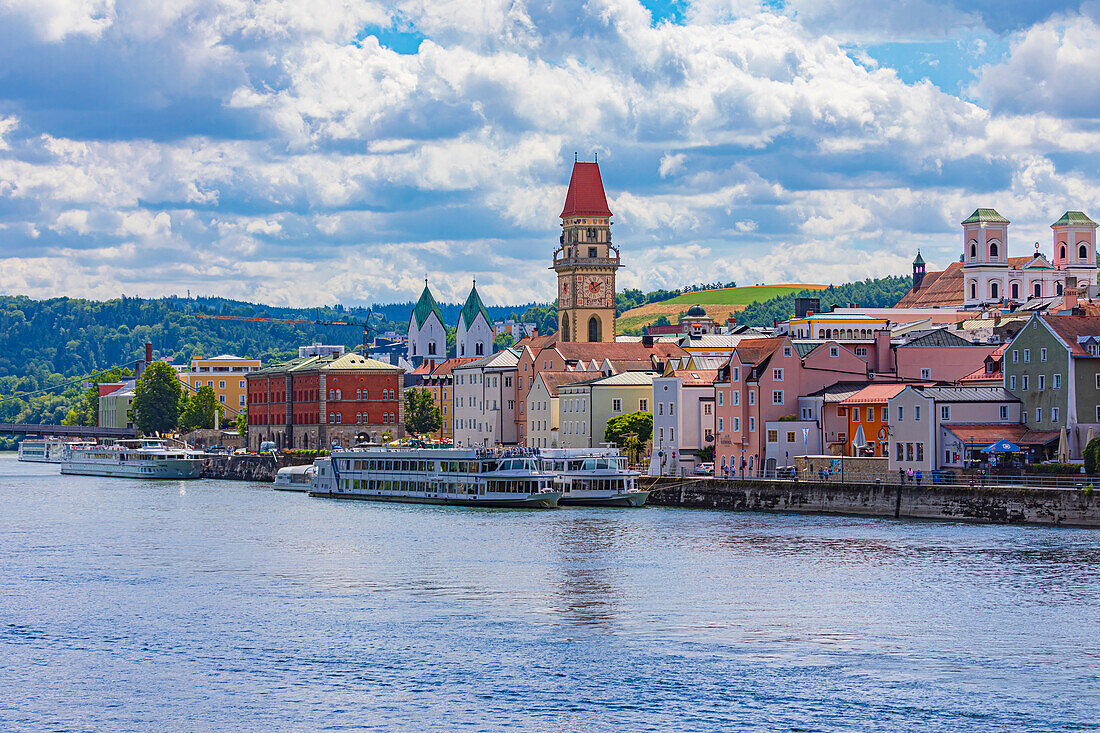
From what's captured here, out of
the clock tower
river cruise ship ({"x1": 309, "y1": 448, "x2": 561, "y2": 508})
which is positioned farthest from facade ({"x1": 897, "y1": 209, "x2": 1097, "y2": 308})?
river cruise ship ({"x1": 309, "y1": 448, "x2": 561, "y2": 508})

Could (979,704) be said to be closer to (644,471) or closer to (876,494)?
(876,494)

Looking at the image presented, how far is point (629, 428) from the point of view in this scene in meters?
115

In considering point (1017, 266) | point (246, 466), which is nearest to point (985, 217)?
point (1017, 266)

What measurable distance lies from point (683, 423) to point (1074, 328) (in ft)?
98.8

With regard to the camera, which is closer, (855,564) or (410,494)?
(855,564)

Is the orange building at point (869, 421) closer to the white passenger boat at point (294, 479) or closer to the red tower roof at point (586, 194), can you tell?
the white passenger boat at point (294, 479)

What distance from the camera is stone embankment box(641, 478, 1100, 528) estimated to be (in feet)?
229

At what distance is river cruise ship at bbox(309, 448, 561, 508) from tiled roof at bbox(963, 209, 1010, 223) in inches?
3776

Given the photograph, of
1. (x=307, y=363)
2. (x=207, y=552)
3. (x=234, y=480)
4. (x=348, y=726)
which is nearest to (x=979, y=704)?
(x=348, y=726)

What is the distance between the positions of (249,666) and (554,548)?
2714 centimetres

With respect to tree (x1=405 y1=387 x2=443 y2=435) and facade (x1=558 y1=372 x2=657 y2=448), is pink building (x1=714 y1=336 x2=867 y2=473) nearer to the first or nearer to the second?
facade (x1=558 y1=372 x2=657 y2=448)

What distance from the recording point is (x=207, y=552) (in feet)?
230

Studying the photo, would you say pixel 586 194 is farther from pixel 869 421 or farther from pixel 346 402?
pixel 869 421

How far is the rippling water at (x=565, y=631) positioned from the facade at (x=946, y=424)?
11.0 metres
